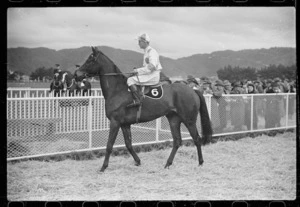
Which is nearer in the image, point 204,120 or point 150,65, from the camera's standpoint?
point 150,65

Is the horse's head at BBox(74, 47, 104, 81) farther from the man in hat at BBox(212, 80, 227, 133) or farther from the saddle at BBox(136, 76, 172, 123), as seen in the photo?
the man in hat at BBox(212, 80, 227, 133)

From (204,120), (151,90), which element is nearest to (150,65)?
(151,90)

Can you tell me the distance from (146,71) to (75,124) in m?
2.53

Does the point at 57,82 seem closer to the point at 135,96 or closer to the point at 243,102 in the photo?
the point at 243,102

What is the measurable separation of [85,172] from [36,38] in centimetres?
238

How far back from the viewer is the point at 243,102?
948 centimetres

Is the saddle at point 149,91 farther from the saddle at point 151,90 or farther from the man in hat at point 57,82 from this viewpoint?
the man in hat at point 57,82

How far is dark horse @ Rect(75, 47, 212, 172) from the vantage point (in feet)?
18.5

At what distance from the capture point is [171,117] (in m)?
6.27

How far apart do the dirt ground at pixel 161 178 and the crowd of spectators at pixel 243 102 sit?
230cm

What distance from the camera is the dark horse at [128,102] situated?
222 inches

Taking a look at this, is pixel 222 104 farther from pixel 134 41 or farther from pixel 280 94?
pixel 134 41

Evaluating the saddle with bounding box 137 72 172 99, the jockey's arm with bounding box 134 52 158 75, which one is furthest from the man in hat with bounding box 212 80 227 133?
the jockey's arm with bounding box 134 52 158 75

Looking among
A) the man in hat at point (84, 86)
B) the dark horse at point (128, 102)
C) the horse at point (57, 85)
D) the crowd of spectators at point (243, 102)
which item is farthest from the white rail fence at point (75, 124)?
the man in hat at point (84, 86)
